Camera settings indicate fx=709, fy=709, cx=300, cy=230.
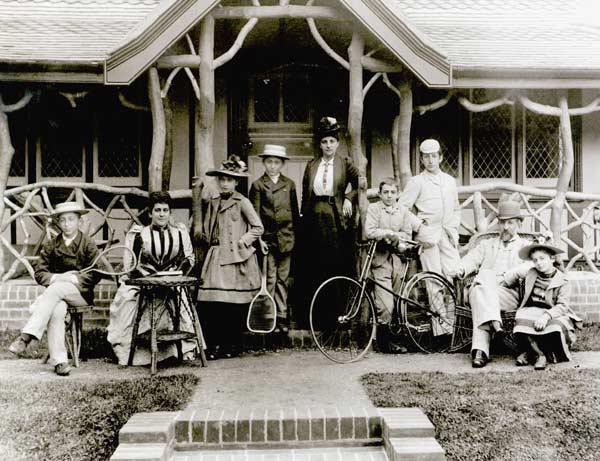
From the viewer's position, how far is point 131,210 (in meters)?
9.63

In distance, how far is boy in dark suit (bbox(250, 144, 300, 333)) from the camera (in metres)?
7.66

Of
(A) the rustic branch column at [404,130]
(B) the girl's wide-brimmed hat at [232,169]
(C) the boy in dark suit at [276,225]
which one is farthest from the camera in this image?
(A) the rustic branch column at [404,130]

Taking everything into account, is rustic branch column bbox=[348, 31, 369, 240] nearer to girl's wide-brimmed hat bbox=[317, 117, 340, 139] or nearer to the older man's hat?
girl's wide-brimmed hat bbox=[317, 117, 340, 139]

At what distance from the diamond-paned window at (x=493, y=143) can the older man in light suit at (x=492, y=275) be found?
3.20 meters

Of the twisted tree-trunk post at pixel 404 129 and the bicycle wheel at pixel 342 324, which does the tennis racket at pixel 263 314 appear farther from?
the twisted tree-trunk post at pixel 404 129

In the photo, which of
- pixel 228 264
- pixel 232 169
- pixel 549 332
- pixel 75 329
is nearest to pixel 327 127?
pixel 232 169

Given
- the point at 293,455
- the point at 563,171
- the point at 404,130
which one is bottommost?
the point at 293,455

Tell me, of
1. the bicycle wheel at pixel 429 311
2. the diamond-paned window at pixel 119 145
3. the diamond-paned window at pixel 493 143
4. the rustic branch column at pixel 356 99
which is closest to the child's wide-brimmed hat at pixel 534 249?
the bicycle wheel at pixel 429 311

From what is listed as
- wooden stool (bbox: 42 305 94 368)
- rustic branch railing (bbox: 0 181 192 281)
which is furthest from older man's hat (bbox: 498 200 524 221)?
wooden stool (bbox: 42 305 94 368)

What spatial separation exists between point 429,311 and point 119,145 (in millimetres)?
5294

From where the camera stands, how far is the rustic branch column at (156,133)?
26.5 feet

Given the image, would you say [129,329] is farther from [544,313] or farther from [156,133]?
[544,313]

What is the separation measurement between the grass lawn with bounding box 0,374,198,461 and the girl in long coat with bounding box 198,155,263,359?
1.05m

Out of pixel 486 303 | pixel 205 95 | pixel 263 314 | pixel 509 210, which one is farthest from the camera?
pixel 205 95
